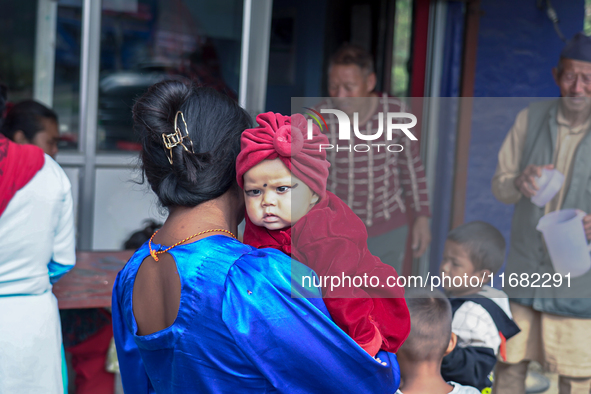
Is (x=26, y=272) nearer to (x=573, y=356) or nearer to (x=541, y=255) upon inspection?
(x=541, y=255)

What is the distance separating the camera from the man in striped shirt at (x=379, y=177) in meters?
2.51

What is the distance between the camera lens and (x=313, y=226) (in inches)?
50.7

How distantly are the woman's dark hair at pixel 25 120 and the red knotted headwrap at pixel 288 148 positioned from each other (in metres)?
2.42

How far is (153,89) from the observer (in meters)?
1.26

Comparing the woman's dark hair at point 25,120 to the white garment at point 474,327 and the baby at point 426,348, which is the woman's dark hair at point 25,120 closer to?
the baby at point 426,348

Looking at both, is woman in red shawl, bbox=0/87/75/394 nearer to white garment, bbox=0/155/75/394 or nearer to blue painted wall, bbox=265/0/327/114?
white garment, bbox=0/155/75/394

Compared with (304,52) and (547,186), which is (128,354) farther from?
(304,52)

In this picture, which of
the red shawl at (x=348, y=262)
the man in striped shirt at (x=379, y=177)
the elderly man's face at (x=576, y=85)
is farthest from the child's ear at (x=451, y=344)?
the elderly man's face at (x=576, y=85)

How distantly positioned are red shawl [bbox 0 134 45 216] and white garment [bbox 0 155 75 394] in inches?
0.9

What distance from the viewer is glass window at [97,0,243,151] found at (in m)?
4.64

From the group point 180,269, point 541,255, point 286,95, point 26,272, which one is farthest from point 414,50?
point 180,269

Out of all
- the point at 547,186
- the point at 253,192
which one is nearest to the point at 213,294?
the point at 253,192

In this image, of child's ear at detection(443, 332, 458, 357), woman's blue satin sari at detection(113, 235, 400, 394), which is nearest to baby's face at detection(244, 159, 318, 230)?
woman's blue satin sari at detection(113, 235, 400, 394)

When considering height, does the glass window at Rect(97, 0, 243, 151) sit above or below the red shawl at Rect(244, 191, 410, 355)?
above
